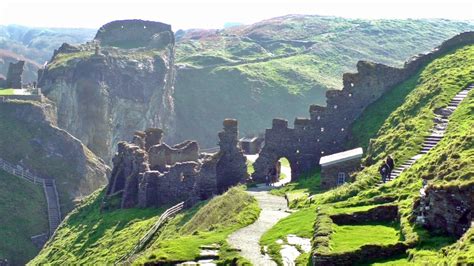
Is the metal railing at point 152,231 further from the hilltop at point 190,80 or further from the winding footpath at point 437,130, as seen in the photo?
the hilltop at point 190,80

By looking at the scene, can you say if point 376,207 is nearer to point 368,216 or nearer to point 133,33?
point 368,216

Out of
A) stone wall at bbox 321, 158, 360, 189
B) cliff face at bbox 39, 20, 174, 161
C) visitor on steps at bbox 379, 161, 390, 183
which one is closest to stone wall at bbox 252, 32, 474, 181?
stone wall at bbox 321, 158, 360, 189

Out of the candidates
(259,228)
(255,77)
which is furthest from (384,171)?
(255,77)

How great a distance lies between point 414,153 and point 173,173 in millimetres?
22699

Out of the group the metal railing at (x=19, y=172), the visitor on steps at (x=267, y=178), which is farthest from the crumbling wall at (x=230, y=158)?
the metal railing at (x=19, y=172)

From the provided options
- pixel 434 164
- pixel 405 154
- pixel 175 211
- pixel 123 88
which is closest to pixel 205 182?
pixel 175 211

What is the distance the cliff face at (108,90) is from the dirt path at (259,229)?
63.8 meters

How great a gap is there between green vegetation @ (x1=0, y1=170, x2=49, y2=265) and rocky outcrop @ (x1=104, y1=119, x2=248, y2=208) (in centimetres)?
1320

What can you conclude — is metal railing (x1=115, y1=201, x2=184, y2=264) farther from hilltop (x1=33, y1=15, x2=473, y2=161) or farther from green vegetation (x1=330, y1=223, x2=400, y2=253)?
hilltop (x1=33, y1=15, x2=473, y2=161)

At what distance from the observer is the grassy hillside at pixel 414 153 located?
22.5m

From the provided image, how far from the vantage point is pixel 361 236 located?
24719 millimetres

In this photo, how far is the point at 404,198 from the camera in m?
28.7

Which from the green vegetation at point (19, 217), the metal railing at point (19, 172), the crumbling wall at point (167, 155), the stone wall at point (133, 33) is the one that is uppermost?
the stone wall at point (133, 33)

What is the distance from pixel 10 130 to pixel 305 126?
159ft
